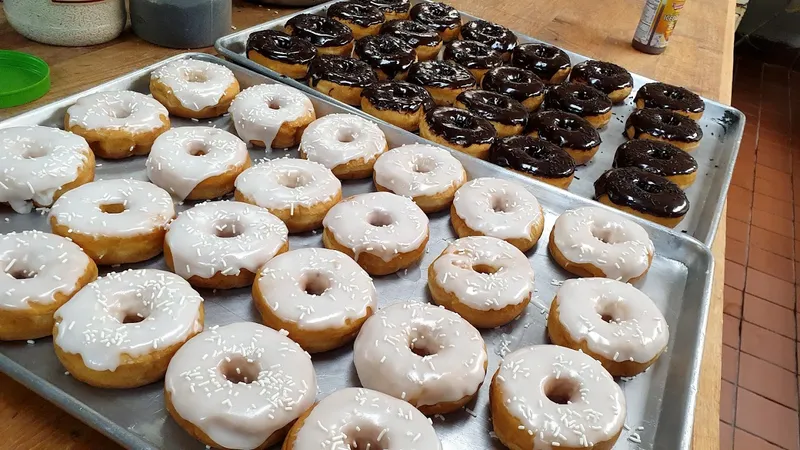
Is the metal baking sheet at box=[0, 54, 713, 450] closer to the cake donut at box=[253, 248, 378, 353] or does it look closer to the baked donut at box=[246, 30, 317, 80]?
the cake donut at box=[253, 248, 378, 353]

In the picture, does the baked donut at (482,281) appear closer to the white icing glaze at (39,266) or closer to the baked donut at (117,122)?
the white icing glaze at (39,266)

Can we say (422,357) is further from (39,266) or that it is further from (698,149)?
(698,149)

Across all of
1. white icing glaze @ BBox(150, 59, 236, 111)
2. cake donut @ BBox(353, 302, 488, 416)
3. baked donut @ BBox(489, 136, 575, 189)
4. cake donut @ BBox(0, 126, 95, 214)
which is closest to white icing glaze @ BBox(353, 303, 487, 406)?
cake donut @ BBox(353, 302, 488, 416)

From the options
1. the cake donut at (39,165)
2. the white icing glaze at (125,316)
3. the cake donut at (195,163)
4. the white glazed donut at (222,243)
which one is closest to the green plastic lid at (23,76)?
the cake donut at (39,165)

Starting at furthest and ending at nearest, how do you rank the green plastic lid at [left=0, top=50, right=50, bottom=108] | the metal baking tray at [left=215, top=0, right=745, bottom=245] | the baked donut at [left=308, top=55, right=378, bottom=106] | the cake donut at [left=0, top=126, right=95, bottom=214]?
the baked donut at [left=308, top=55, right=378, bottom=106] < the metal baking tray at [left=215, top=0, right=745, bottom=245] < the green plastic lid at [left=0, top=50, right=50, bottom=108] < the cake donut at [left=0, top=126, right=95, bottom=214]

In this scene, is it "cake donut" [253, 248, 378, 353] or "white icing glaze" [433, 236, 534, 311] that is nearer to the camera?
"cake donut" [253, 248, 378, 353]

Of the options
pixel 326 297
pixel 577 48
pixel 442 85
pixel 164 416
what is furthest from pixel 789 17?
pixel 164 416
